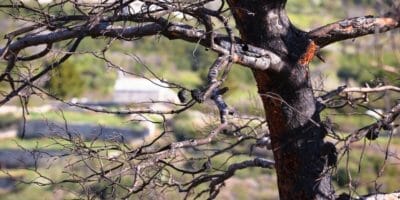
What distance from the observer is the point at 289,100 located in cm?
411

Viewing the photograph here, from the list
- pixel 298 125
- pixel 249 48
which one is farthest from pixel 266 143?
pixel 249 48

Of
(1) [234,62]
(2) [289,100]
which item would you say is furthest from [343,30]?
(1) [234,62]

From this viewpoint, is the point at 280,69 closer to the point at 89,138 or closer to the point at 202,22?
the point at 202,22

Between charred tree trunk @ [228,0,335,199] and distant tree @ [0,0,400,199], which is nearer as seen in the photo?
distant tree @ [0,0,400,199]

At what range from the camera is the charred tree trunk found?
4.05m

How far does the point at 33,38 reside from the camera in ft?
13.6

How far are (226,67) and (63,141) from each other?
1.18m

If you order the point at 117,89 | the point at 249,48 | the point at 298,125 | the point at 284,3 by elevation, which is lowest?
the point at 298,125

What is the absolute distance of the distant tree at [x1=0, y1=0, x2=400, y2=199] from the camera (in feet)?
12.6

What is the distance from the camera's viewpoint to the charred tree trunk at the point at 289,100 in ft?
13.3

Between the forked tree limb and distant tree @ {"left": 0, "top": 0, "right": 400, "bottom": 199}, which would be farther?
the forked tree limb

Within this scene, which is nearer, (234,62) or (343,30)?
(234,62)

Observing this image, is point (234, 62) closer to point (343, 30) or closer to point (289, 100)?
point (289, 100)

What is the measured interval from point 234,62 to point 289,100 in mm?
499
